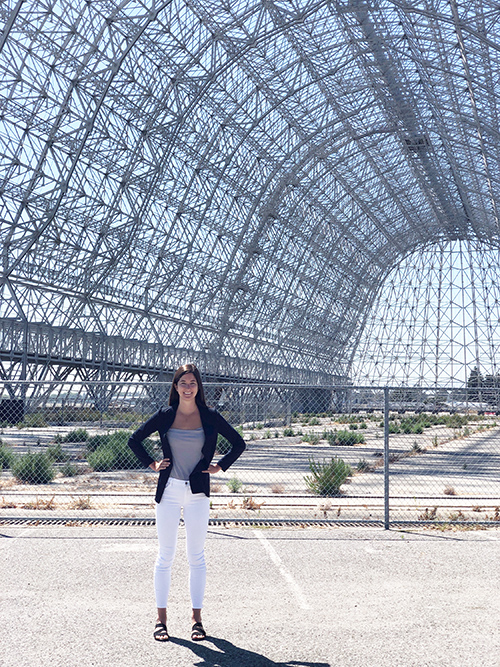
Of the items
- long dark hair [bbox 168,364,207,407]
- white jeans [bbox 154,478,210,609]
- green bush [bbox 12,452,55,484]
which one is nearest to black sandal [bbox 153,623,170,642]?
white jeans [bbox 154,478,210,609]

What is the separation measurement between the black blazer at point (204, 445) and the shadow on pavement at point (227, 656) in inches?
37.5

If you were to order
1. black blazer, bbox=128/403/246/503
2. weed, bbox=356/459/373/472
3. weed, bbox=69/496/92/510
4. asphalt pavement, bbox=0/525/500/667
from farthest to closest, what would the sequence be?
weed, bbox=356/459/373/472, weed, bbox=69/496/92/510, black blazer, bbox=128/403/246/503, asphalt pavement, bbox=0/525/500/667

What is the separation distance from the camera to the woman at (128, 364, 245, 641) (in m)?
4.69

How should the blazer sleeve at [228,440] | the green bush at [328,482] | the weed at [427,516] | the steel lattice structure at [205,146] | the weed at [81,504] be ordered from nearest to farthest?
the blazer sleeve at [228,440]
the weed at [427,516]
the weed at [81,504]
the green bush at [328,482]
the steel lattice structure at [205,146]

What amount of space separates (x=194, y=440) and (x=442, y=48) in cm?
2845

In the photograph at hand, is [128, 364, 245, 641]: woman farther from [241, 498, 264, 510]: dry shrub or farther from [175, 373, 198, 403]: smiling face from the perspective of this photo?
[241, 498, 264, 510]: dry shrub

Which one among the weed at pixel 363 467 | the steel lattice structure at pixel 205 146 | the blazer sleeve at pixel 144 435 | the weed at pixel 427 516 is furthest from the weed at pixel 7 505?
the steel lattice structure at pixel 205 146

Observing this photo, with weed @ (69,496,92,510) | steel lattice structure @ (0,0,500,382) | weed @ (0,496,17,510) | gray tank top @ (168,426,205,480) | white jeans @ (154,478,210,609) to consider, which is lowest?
weed @ (0,496,17,510)

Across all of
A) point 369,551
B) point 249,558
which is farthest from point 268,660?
point 369,551

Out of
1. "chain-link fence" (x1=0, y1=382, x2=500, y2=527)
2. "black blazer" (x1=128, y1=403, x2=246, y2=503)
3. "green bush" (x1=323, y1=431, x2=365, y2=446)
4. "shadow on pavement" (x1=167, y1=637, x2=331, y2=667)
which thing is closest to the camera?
"shadow on pavement" (x1=167, y1=637, x2=331, y2=667)

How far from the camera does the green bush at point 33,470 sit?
41.2 feet

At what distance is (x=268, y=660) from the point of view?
432cm

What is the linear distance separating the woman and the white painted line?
1.09 m

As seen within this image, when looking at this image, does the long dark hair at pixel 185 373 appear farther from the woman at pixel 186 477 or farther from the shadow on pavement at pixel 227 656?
the shadow on pavement at pixel 227 656
